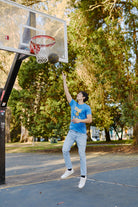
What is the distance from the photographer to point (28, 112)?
15.8m

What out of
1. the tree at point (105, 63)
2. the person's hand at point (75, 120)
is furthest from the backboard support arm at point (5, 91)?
the tree at point (105, 63)

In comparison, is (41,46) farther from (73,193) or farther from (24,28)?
(73,193)

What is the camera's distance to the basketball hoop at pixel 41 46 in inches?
285

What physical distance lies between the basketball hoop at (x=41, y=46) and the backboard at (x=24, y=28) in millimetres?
165

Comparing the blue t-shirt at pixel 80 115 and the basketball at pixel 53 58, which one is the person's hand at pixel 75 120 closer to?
the blue t-shirt at pixel 80 115

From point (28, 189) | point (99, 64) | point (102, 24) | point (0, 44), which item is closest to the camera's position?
point (28, 189)

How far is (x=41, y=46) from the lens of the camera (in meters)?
7.36

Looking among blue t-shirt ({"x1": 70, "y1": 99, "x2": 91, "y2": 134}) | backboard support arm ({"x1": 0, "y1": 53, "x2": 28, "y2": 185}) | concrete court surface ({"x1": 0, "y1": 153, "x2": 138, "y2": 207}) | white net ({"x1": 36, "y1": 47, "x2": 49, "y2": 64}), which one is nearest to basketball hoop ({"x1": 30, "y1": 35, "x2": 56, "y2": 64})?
→ white net ({"x1": 36, "y1": 47, "x2": 49, "y2": 64})

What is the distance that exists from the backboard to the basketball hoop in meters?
0.17

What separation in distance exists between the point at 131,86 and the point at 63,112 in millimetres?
4392

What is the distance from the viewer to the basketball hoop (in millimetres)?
7230

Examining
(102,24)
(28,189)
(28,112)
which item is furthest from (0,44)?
(102,24)

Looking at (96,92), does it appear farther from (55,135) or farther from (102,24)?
(102,24)

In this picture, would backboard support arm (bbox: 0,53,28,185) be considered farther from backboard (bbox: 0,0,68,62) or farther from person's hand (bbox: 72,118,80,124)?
person's hand (bbox: 72,118,80,124)
